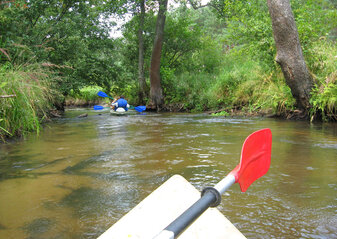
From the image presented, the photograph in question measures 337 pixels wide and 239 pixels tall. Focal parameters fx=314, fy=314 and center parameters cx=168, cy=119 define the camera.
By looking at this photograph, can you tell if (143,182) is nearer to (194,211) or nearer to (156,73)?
(194,211)

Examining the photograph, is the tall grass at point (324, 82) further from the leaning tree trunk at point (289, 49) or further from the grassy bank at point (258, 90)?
the leaning tree trunk at point (289, 49)

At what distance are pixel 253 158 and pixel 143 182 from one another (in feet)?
5.53

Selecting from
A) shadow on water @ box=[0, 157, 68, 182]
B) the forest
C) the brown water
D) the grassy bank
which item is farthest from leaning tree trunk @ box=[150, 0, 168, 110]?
shadow on water @ box=[0, 157, 68, 182]

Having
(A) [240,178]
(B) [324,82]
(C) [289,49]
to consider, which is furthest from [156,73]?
(A) [240,178]

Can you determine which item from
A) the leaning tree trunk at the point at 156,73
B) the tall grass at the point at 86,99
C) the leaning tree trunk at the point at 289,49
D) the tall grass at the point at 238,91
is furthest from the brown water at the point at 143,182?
the tall grass at the point at 86,99

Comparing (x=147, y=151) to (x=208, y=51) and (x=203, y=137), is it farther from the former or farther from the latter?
(x=208, y=51)

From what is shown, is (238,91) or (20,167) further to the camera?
(238,91)

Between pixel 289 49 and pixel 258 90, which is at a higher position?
pixel 289 49

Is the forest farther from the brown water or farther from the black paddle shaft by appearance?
the black paddle shaft

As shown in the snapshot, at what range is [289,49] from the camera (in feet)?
25.0

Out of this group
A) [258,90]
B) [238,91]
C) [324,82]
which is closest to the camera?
[324,82]

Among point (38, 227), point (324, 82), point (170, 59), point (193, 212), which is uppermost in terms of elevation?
point (170, 59)

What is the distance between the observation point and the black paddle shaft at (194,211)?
45.1 inches

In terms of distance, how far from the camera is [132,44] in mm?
17672
